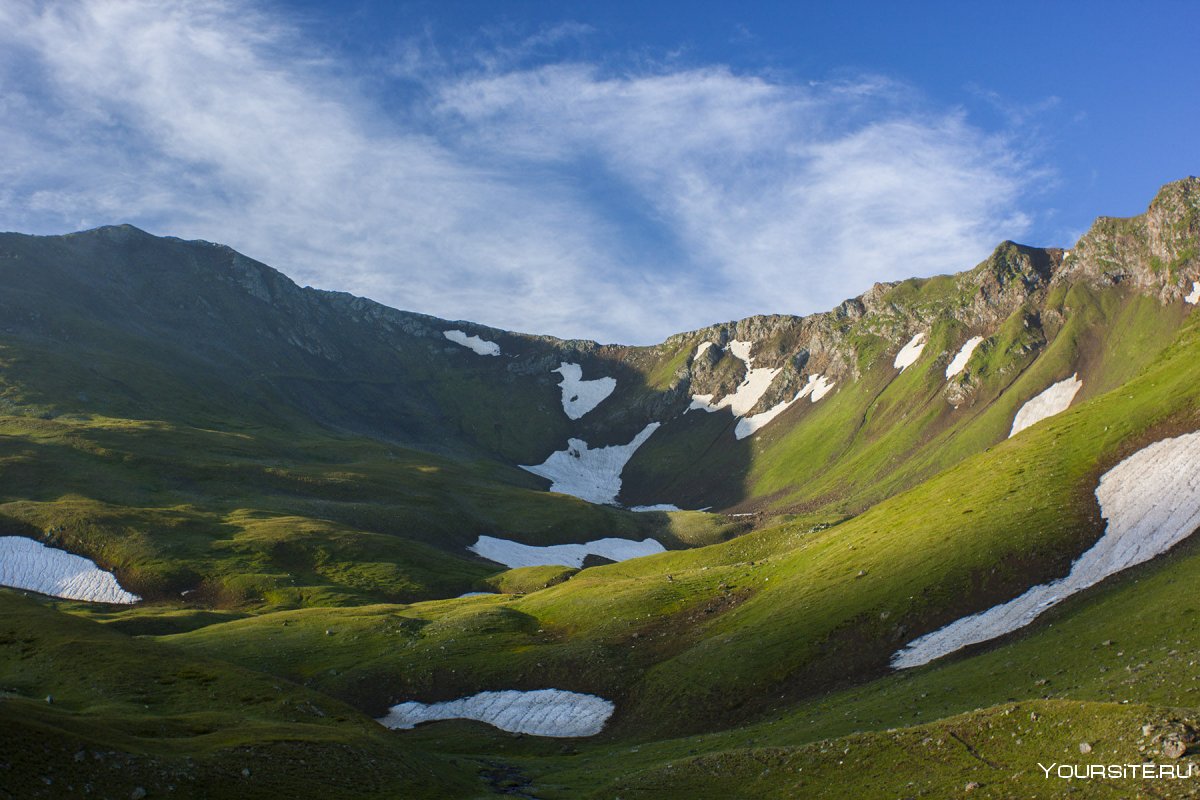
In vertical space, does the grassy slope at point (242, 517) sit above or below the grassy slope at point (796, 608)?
above

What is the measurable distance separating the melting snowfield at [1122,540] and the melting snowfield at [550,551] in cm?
11373

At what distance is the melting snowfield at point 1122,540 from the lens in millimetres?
51094

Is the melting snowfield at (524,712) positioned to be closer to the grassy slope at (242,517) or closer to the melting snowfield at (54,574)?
the grassy slope at (242,517)

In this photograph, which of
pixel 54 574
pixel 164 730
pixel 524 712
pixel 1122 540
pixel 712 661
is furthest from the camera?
pixel 54 574

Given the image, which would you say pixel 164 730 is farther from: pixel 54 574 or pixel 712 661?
pixel 54 574

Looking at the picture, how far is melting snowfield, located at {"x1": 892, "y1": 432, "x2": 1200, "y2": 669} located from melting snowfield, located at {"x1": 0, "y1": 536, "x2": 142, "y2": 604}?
10584cm

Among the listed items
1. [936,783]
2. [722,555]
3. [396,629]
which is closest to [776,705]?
[936,783]

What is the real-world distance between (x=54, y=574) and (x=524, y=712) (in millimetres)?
88594

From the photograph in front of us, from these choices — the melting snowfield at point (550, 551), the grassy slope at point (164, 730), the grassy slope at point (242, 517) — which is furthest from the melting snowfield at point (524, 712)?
the melting snowfield at point (550, 551)

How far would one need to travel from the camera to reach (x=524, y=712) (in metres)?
63.6

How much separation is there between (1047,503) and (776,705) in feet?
89.5

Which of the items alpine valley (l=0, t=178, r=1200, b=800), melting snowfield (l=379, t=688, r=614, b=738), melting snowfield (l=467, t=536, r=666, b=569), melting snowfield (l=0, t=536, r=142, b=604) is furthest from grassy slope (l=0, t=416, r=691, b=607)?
melting snowfield (l=379, t=688, r=614, b=738)

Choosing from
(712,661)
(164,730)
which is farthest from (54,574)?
(712,661)

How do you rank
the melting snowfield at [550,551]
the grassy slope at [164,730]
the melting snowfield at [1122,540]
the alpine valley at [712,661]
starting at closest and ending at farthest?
the grassy slope at [164,730] < the alpine valley at [712,661] < the melting snowfield at [1122,540] < the melting snowfield at [550,551]
